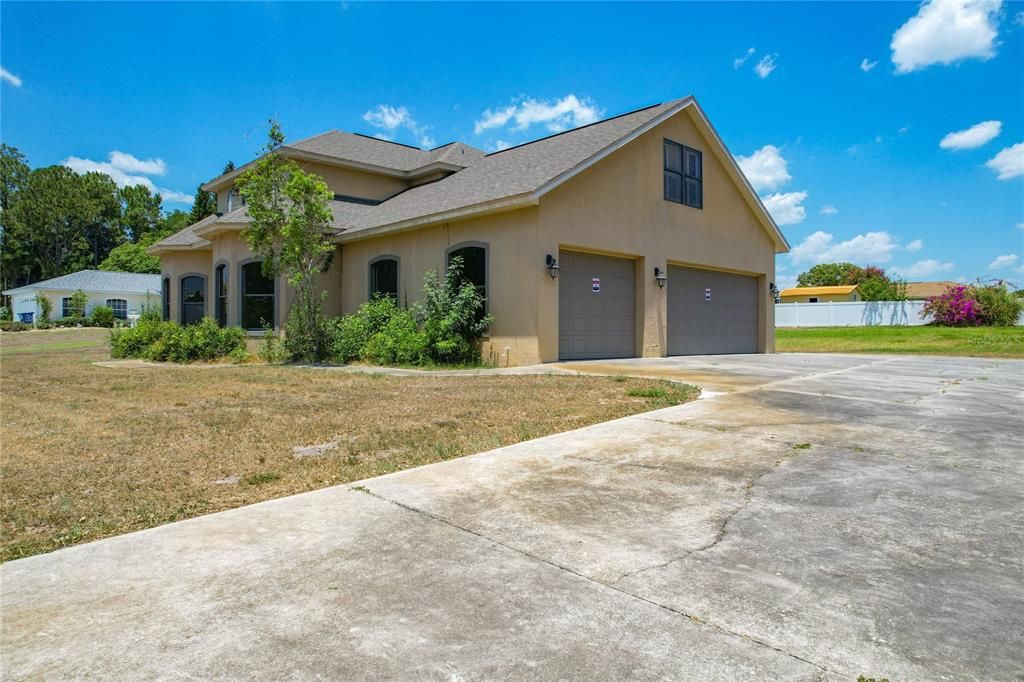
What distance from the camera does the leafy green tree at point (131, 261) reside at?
5550 cm

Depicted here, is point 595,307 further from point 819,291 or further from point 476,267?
point 819,291

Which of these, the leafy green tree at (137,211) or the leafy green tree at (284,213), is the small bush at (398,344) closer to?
the leafy green tree at (284,213)

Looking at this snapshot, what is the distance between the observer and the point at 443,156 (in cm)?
2033

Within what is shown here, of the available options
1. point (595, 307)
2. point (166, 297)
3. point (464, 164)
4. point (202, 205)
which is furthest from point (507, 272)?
point (202, 205)

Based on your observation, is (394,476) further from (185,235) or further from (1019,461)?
(185,235)

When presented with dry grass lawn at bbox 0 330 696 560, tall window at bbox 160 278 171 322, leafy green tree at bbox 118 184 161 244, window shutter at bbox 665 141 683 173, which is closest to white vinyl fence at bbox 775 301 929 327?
window shutter at bbox 665 141 683 173

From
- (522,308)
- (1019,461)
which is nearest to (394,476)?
(1019,461)

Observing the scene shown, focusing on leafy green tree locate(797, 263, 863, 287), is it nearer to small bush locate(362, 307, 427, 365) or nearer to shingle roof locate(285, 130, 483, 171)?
shingle roof locate(285, 130, 483, 171)

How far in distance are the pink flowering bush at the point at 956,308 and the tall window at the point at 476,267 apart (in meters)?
26.8

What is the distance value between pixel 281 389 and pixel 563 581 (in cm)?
760

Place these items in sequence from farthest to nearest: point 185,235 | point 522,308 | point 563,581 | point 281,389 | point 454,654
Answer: point 185,235 < point 522,308 < point 281,389 < point 563,581 < point 454,654

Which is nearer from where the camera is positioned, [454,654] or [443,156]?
[454,654]

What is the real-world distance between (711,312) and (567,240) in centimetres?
649

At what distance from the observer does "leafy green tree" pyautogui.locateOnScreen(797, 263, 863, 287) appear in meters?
74.7
